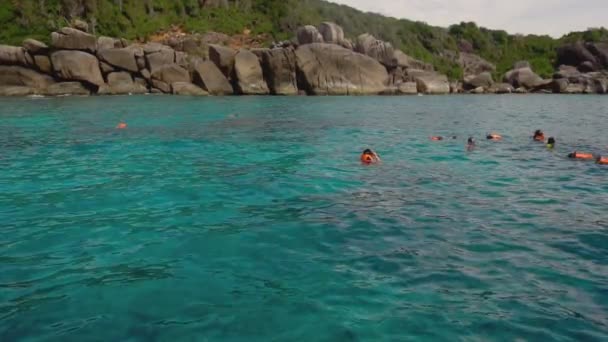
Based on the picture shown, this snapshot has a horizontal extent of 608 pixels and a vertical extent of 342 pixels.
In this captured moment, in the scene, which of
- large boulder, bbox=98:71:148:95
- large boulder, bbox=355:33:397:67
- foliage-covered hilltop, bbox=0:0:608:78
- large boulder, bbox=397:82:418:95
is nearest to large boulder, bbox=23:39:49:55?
large boulder, bbox=98:71:148:95

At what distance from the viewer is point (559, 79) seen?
64.1m

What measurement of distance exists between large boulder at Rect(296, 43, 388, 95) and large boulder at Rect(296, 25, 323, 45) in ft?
11.6

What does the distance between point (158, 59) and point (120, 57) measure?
346 cm

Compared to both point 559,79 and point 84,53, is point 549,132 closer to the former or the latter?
point 84,53

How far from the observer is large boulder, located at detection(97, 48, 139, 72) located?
46.1 meters

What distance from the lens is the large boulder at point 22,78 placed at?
43.8 meters

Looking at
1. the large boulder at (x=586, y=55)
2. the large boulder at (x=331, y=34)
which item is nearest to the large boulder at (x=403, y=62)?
the large boulder at (x=331, y=34)

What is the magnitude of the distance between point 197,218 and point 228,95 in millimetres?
40258

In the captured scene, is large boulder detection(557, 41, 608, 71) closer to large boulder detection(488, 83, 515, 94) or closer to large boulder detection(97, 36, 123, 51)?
large boulder detection(488, 83, 515, 94)

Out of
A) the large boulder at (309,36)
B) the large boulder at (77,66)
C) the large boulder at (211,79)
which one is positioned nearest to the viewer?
the large boulder at (77,66)

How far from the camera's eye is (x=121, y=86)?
152ft

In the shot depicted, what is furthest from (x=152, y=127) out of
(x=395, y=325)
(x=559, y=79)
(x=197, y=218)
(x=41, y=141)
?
(x=559, y=79)

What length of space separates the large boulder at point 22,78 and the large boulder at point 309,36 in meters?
25.7

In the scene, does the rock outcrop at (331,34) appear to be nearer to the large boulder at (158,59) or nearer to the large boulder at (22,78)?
the large boulder at (158,59)
